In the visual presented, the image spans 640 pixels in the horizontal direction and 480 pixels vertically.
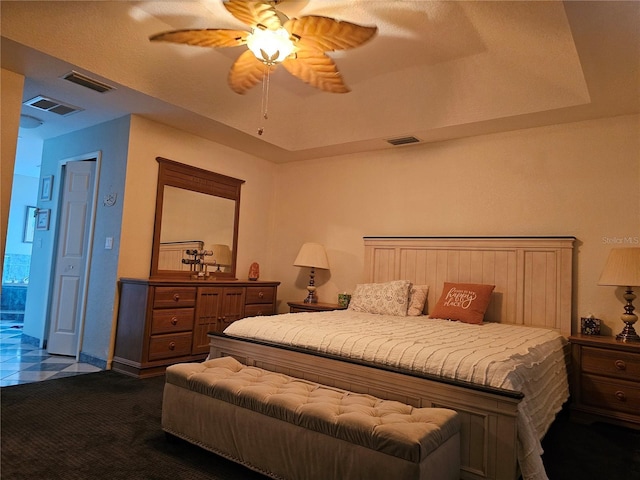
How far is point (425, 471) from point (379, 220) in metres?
3.45

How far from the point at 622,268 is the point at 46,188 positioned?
5829 mm

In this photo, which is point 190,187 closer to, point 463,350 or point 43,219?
point 43,219

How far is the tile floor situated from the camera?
11.5ft

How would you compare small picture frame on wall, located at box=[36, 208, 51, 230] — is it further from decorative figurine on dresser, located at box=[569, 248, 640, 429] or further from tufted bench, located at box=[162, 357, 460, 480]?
decorative figurine on dresser, located at box=[569, 248, 640, 429]

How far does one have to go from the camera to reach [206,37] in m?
2.59

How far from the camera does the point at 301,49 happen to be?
8.76 feet

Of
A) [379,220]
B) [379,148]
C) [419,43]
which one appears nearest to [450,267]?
[379,220]

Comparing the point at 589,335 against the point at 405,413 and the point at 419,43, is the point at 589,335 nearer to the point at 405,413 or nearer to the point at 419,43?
the point at 405,413

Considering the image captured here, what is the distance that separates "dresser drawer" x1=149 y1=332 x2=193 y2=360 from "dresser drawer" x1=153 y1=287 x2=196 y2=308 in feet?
0.94

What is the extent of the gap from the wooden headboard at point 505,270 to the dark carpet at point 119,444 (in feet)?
3.01

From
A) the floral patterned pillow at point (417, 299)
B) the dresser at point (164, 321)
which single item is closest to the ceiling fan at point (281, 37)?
the dresser at point (164, 321)

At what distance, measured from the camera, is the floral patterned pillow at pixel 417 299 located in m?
4.07

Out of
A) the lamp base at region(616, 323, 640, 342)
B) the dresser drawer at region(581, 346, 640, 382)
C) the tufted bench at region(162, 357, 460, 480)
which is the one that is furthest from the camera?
the lamp base at region(616, 323, 640, 342)

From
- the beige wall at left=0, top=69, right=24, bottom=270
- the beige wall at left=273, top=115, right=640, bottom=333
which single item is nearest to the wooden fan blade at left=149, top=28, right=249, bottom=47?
the beige wall at left=0, top=69, right=24, bottom=270
